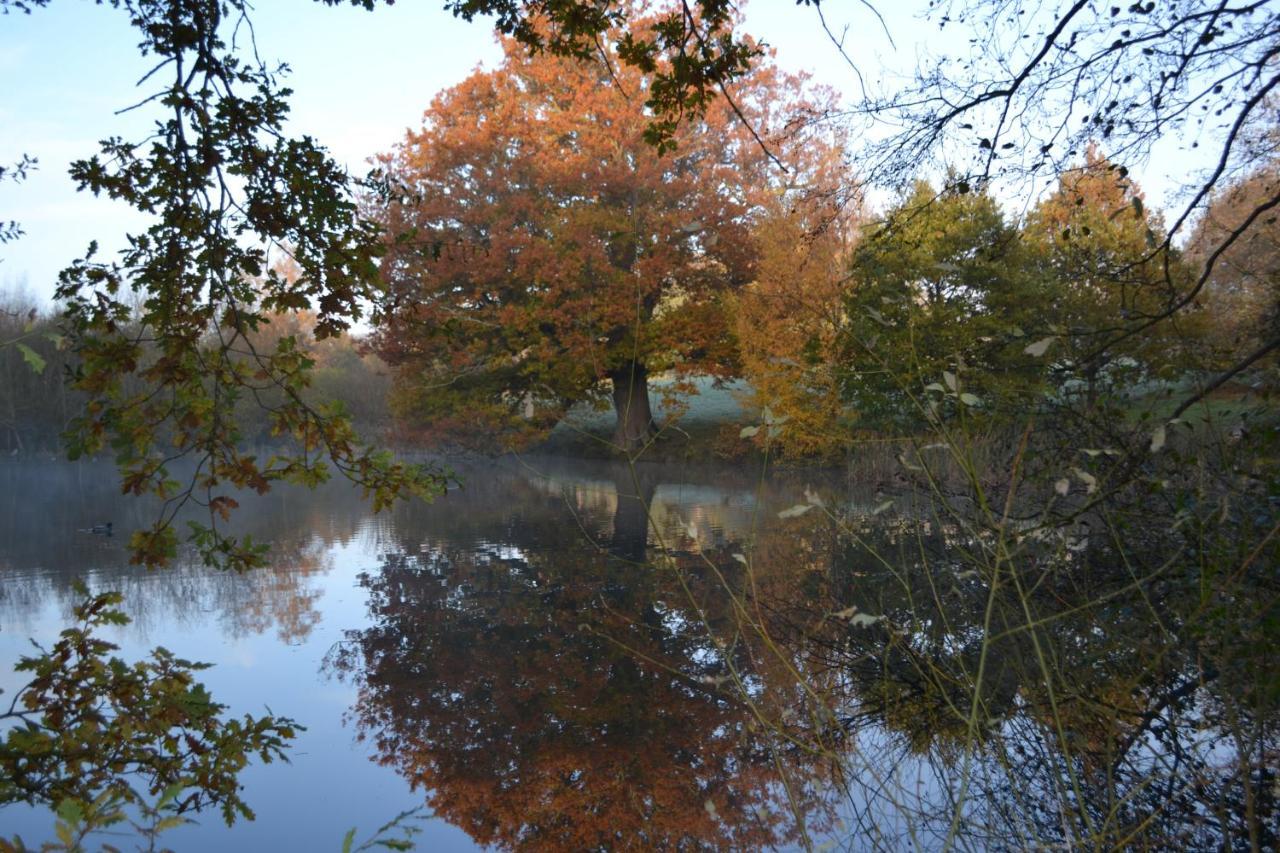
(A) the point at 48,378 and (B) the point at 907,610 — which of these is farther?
(A) the point at 48,378

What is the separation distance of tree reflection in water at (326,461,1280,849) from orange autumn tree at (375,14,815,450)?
13.9 metres

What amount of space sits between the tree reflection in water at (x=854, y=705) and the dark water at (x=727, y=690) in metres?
0.02

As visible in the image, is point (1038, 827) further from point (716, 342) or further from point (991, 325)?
point (716, 342)

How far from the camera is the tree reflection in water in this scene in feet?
9.95

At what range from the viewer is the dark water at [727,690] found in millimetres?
3279

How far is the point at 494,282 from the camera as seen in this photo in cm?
2267

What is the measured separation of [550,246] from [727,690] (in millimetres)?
17309

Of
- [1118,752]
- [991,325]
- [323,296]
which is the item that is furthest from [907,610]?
[991,325]

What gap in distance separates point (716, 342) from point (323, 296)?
1946cm

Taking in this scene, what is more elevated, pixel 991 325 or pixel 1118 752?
pixel 991 325

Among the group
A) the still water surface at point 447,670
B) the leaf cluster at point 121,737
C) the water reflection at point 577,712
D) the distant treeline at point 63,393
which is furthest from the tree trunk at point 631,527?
the distant treeline at point 63,393

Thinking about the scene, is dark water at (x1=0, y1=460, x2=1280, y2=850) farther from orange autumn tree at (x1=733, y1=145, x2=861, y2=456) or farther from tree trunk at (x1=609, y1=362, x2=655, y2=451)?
tree trunk at (x1=609, y1=362, x2=655, y2=451)

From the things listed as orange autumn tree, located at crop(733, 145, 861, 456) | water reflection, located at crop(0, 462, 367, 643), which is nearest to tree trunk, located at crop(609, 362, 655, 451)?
orange autumn tree, located at crop(733, 145, 861, 456)

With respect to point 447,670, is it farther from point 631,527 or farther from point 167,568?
point 631,527
